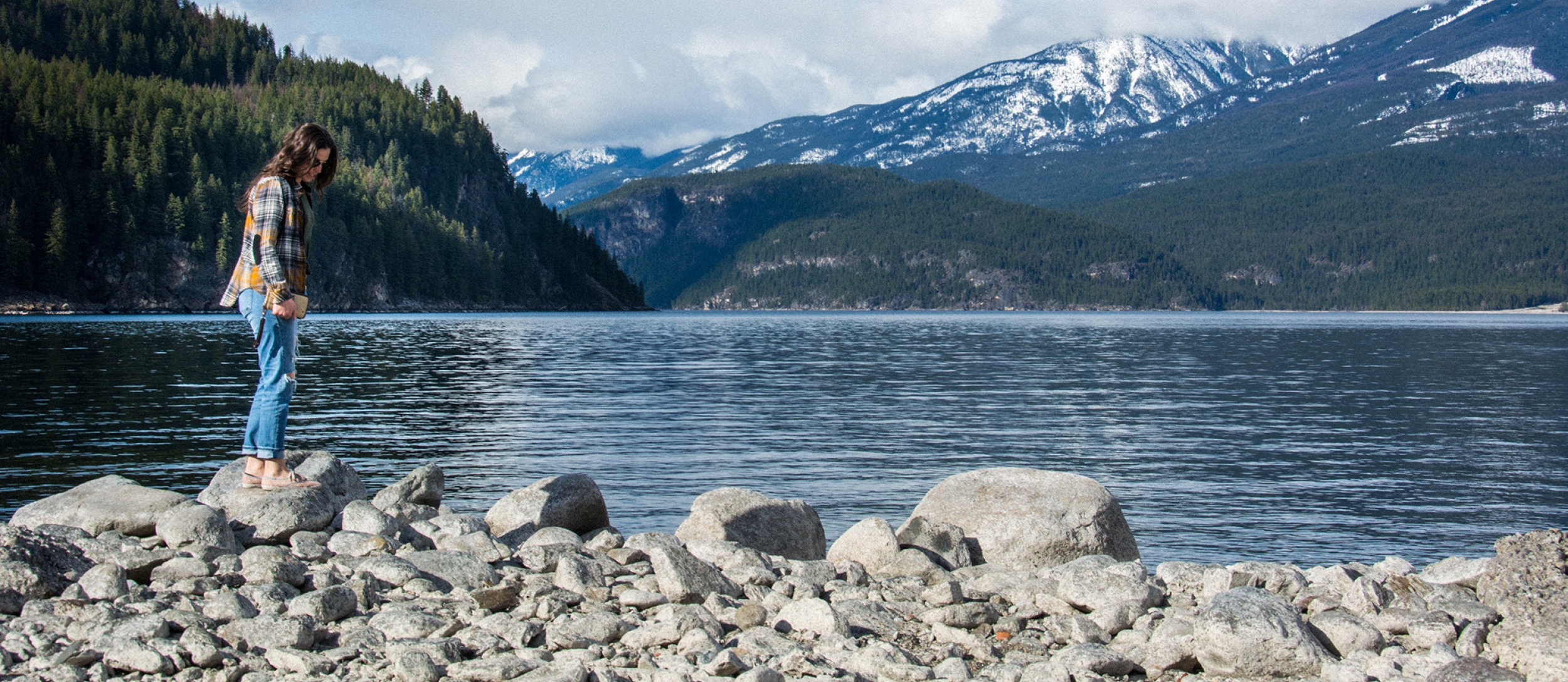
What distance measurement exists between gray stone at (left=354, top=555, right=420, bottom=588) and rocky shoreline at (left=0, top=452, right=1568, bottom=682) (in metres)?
0.02

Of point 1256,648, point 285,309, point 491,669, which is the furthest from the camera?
point 285,309

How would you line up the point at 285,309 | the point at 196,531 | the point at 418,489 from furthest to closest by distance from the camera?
the point at 418,489, the point at 196,531, the point at 285,309

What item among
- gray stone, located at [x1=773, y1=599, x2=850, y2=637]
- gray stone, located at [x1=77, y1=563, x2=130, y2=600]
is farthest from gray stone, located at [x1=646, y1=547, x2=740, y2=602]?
gray stone, located at [x1=77, y1=563, x2=130, y2=600]

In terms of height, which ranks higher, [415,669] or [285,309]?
[285,309]

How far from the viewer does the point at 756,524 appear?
43.2 ft

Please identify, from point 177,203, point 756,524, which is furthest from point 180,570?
point 177,203

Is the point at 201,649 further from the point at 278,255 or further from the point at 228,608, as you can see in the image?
the point at 278,255

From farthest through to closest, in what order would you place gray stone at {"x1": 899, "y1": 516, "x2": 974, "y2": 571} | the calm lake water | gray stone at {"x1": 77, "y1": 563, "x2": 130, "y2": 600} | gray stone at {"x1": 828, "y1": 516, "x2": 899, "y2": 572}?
the calm lake water, gray stone at {"x1": 899, "y1": 516, "x2": 974, "y2": 571}, gray stone at {"x1": 828, "y1": 516, "x2": 899, "y2": 572}, gray stone at {"x1": 77, "y1": 563, "x2": 130, "y2": 600}

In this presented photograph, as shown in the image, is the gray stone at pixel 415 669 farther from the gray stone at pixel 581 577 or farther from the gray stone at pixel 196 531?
the gray stone at pixel 196 531

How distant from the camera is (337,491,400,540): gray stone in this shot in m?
11.7

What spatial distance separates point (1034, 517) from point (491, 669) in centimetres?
752

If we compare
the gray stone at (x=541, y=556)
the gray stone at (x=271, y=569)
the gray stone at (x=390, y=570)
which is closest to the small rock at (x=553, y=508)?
the gray stone at (x=541, y=556)

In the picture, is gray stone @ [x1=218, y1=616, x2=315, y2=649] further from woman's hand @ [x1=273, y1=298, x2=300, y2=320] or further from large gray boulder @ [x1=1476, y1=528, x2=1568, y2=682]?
large gray boulder @ [x1=1476, y1=528, x2=1568, y2=682]

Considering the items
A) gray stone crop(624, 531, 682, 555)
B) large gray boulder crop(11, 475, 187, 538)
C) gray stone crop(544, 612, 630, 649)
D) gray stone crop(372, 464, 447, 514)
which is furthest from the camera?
gray stone crop(372, 464, 447, 514)
